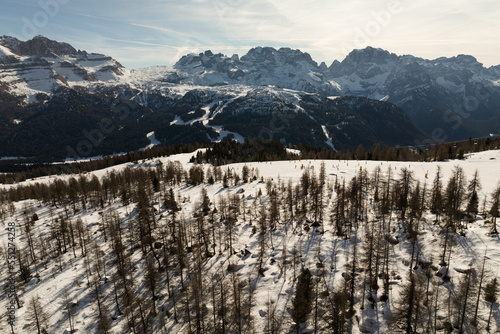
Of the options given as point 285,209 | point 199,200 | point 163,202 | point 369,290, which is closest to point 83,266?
point 163,202

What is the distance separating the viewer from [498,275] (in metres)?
52.8

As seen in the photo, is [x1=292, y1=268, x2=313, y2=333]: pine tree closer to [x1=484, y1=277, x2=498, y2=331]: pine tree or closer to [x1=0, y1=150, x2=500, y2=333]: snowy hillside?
[x1=0, y1=150, x2=500, y2=333]: snowy hillside

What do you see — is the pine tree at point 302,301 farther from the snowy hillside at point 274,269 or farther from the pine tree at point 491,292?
the pine tree at point 491,292

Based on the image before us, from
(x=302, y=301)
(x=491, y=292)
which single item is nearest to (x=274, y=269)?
(x=302, y=301)

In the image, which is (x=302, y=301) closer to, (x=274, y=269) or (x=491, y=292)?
(x=274, y=269)

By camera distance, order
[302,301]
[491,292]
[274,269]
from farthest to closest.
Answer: [274,269]
[302,301]
[491,292]

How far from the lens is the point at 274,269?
73.0 meters

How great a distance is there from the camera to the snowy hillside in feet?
179

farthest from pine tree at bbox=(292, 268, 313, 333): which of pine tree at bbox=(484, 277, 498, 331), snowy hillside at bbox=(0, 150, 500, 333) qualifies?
pine tree at bbox=(484, 277, 498, 331)

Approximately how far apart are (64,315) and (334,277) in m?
72.8

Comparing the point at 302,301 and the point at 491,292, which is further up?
the point at 491,292

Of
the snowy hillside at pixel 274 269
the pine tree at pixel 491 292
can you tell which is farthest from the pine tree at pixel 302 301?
the pine tree at pixel 491 292

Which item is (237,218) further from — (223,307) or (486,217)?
(486,217)

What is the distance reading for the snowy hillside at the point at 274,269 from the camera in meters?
54.5
